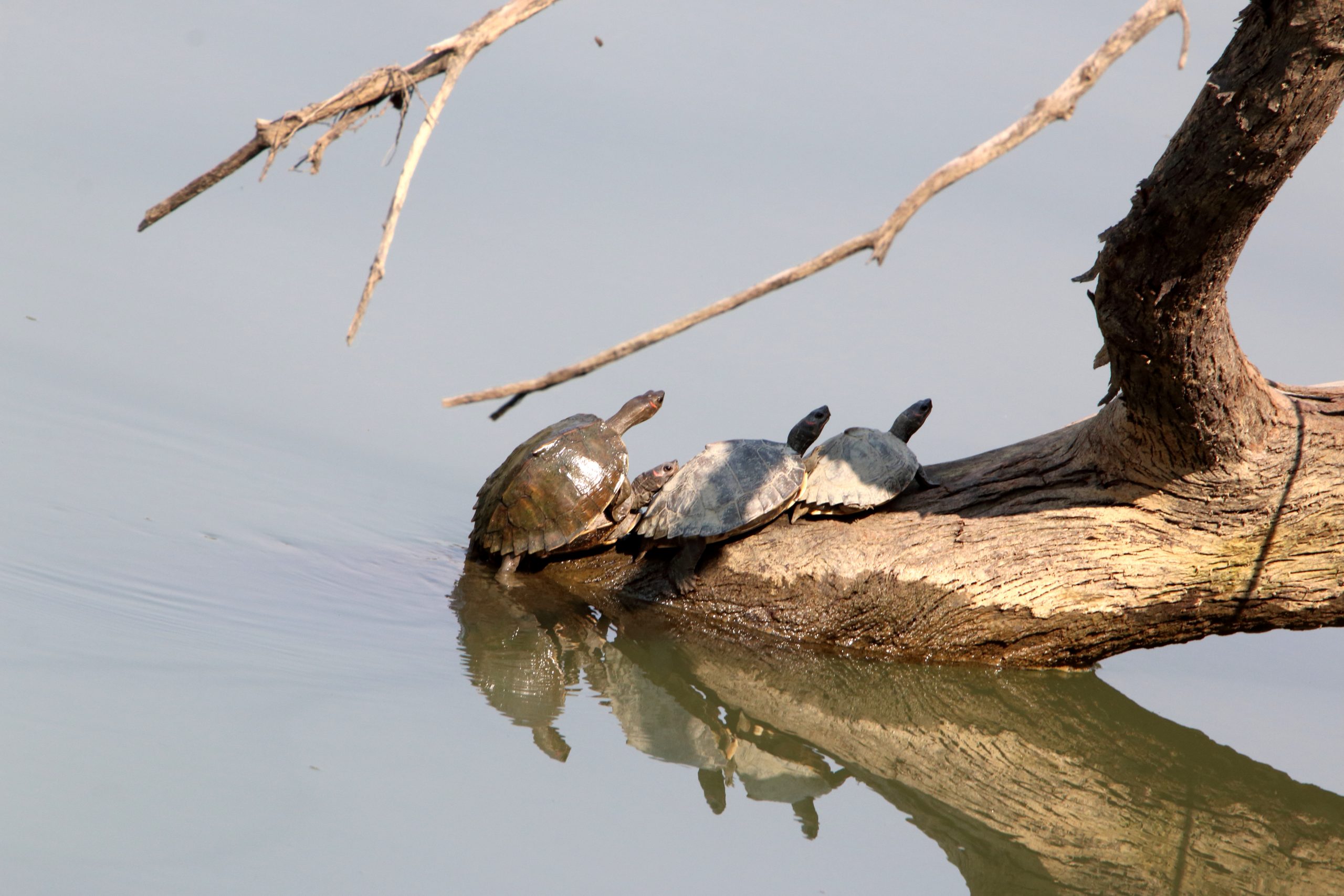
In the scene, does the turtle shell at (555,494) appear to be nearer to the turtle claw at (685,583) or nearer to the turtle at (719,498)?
the turtle at (719,498)

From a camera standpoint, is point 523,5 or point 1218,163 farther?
point 1218,163

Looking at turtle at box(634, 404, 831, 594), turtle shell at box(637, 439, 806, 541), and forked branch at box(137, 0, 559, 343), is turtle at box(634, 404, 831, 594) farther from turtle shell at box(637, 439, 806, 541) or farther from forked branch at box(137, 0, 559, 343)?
forked branch at box(137, 0, 559, 343)

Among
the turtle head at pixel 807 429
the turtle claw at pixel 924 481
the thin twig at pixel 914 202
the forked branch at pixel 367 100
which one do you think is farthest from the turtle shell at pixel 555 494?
the thin twig at pixel 914 202

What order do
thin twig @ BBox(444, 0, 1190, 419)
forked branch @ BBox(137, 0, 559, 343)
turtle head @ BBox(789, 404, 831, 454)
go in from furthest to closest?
1. turtle head @ BBox(789, 404, 831, 454)
2. forked branch @ BBox(137, 0, 559, 343)
3. thin twig @ BBox(444, 0, 1190, 419)

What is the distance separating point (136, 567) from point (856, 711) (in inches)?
148

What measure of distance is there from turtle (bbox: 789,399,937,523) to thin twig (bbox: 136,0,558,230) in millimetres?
3448

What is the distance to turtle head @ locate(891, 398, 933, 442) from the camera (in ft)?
20.4

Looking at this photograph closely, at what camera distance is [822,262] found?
1.71 metres

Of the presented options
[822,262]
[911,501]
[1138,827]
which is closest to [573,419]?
[911,501]

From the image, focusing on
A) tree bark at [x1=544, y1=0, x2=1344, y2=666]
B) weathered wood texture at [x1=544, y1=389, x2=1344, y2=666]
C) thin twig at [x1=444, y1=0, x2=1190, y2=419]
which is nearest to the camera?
thin twig at [x1=444, y1=0, x2=1190, y2=419]

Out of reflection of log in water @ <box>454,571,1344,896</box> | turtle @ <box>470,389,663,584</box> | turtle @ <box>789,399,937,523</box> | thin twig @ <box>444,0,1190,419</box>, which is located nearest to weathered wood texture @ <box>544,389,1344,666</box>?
turtle @ <box>789,399,937,523</box>

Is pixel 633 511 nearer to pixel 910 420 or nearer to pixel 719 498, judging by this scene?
pixel 719 498

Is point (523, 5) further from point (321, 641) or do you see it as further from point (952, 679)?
point (952, 679)

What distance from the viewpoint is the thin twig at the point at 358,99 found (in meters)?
2.46
